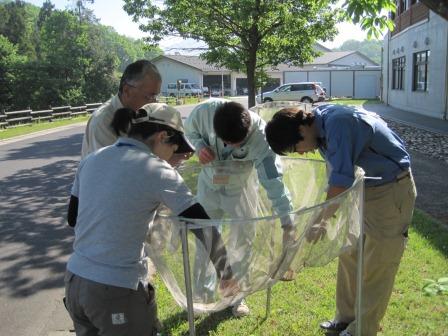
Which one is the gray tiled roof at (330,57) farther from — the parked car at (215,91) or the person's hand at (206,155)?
the person's hand at (206,155)

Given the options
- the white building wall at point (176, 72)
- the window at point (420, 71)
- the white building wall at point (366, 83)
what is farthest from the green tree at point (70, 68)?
the white building wall at point (366, 83)

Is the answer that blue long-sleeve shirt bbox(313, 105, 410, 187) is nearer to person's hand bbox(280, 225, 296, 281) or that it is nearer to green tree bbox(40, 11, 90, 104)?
person's hand bbox(280, 225, 296, 281)

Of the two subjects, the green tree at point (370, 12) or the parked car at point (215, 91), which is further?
the parked car at point (215, 91)

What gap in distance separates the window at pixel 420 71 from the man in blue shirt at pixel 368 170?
20062mm

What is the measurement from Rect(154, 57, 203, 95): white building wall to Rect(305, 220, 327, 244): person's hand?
2506 inches

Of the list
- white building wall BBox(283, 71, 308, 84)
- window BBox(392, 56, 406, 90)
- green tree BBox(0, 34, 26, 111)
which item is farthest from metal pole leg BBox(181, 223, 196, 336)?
white building wall BBox(283, 71, 308, 84)

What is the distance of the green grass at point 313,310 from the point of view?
3.65 m

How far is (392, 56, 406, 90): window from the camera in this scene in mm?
26919

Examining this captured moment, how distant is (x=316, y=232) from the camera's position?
2418 millimetres

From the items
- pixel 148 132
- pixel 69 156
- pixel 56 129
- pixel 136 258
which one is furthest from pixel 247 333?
pixel 56 129

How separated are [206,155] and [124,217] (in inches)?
60.7

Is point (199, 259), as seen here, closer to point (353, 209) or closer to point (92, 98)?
point (353, 209)

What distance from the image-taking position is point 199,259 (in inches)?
91.6

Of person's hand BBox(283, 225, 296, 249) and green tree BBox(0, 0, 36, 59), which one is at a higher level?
green tree BBox(0, 0, 36, 59)
